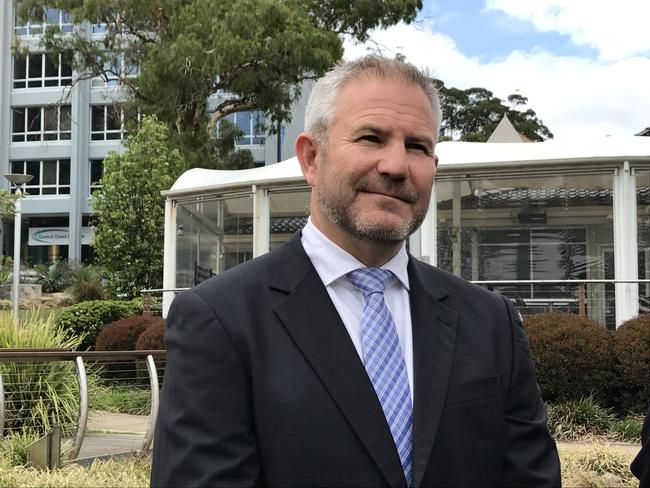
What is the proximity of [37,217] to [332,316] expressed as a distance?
4659 centimetres

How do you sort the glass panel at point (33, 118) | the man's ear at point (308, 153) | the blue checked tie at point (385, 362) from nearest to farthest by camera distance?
1. the blue checked tie at point (385, 362)
2. the man's ear at point (308, 153)
3. the glass panel at point (33, 118)

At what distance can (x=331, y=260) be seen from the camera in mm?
2121

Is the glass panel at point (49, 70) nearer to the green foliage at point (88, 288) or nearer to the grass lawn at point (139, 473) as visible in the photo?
the green foliage at point (88, 288)

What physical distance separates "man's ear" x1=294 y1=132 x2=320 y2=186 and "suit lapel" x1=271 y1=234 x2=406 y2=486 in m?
0.25

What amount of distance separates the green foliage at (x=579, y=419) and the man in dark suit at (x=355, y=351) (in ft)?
24.9

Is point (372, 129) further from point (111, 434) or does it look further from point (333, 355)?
point (111, 434)

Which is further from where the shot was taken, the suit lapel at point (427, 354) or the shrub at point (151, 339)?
the shrub at point (151, 339)

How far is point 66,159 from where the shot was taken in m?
44.4

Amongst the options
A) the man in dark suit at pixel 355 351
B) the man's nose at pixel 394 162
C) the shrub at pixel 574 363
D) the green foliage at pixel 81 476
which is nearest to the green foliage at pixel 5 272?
the shrub at pixel 574 363

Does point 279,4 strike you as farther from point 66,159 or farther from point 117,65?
point 66,159

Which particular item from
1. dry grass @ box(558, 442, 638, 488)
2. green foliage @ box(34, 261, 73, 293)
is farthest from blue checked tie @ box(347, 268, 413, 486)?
green foliage @ box(34, 261, 73, 293)

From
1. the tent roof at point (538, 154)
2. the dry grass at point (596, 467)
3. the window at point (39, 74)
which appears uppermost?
the window at point (39, 74)

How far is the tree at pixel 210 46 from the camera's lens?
23.8m

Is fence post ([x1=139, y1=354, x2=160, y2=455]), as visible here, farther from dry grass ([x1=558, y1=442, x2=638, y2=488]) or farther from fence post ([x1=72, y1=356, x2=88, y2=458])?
dry grass ([x1=558, y1=442, x2=638, y2=488])
